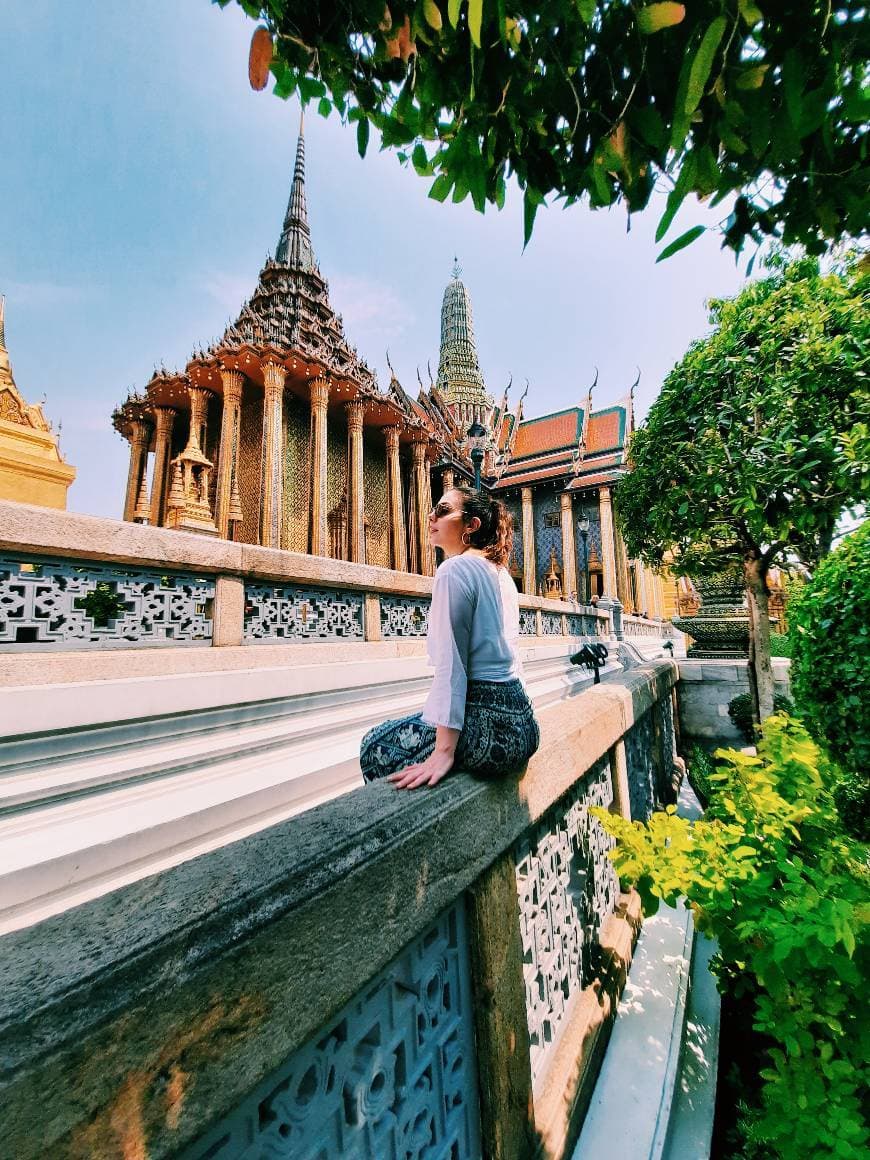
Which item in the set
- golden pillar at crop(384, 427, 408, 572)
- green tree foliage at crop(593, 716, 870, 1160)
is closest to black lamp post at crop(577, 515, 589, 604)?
golden pillar at crop(384, 427, 408, 572)

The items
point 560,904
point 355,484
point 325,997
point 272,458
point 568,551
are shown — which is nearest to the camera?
point 325,997

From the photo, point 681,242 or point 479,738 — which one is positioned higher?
point 681,242

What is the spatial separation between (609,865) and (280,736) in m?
2.34

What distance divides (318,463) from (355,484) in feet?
4.81

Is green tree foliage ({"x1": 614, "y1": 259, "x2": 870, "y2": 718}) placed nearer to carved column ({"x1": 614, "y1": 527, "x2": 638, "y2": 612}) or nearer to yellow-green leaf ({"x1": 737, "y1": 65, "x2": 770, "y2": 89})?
yellow-green leaf ({"x1": 737, "y1": 65, "x2": 770, "y2": 89})

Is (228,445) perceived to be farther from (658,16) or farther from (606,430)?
(606,430)

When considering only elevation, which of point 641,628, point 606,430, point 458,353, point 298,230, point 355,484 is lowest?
point 641,628

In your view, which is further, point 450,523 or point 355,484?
point 355,484

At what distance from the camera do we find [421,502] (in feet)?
57.9

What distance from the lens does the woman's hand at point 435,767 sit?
1370 millimetres

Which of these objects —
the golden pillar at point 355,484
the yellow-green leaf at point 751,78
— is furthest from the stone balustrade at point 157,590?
the golden pillar at point 355,484

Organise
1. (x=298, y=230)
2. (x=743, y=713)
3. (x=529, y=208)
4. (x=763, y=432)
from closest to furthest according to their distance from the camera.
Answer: (x=529, y=208), (x=763, y=432), (x=743, y=713), (x=298, y=230)

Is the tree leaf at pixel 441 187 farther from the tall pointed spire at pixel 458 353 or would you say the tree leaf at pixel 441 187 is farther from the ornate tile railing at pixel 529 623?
the tall pointed spire at pixel 458 353

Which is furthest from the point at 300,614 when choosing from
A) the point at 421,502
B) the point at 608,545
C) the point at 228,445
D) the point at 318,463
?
the point at 608,545
